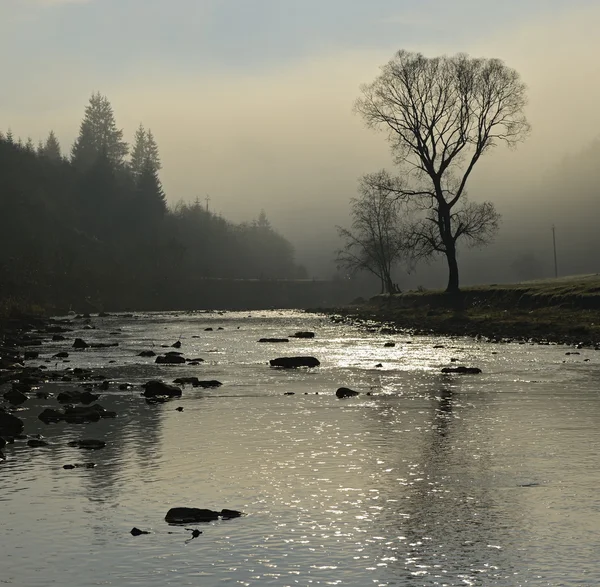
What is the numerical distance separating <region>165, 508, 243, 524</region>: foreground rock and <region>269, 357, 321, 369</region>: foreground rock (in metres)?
22.4

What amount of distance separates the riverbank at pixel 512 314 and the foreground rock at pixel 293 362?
13657 millimetres

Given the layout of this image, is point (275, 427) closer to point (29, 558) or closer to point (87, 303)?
point (29, 558)

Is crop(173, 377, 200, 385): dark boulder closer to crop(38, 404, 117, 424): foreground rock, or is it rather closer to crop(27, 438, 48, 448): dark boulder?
crop(38, 404, 117, 424): foreground rock

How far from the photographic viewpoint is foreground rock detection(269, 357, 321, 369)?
35562 mm

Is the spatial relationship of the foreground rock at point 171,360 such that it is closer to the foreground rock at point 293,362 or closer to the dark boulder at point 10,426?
the foreground rock at point 293,362

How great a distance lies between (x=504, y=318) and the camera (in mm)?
58562

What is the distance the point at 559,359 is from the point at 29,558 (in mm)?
28036

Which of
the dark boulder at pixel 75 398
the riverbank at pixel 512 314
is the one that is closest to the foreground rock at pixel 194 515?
the dark boulder at pixel 75 398

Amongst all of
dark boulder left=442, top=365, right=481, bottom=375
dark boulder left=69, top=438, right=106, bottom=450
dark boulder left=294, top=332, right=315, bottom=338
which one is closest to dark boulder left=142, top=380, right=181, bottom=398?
dark boulder left=69, top=438, right=106, bottom=450

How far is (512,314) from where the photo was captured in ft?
198

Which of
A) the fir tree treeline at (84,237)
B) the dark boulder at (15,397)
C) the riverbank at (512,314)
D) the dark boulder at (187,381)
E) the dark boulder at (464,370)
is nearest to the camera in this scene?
the dark boulder at (15,397)

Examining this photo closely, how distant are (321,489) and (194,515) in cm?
254

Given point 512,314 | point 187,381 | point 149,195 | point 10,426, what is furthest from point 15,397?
point 149,195

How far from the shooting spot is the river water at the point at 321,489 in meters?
10.5
